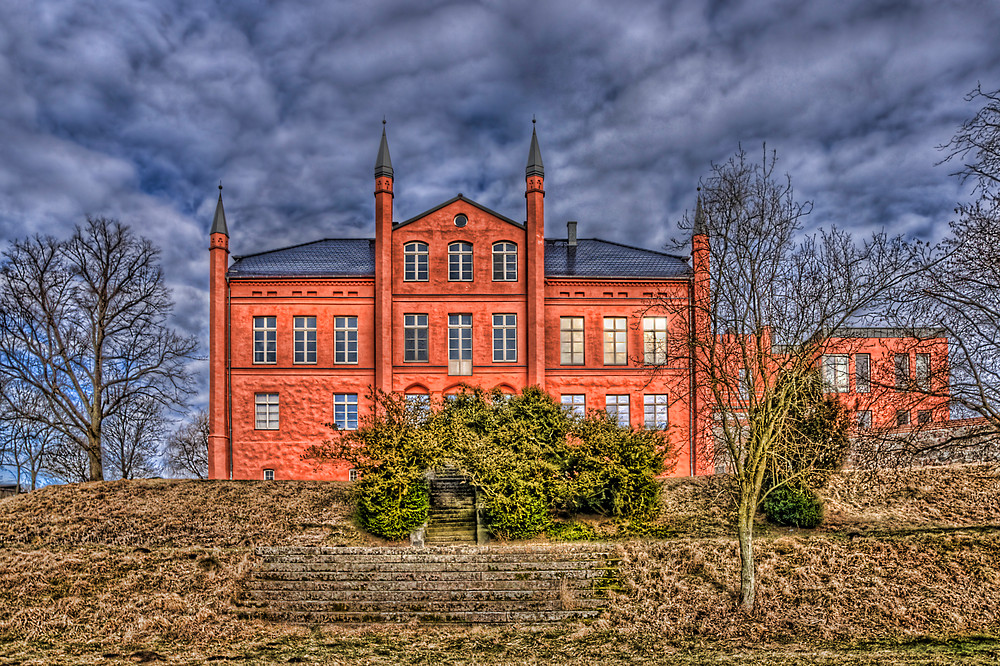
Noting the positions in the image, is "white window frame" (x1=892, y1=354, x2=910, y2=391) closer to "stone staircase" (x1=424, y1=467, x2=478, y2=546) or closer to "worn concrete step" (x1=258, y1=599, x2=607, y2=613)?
"worn concrete step" (x1=258, y1=599, x2=607, y2=613)

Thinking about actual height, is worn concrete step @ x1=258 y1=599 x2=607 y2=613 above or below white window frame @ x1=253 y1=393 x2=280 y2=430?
below

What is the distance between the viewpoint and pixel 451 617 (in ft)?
44.4

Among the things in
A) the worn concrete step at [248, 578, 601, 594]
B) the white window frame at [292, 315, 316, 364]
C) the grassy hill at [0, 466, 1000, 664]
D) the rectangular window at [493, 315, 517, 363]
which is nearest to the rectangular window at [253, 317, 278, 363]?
the white window frame at [292, 315, 316, 364]

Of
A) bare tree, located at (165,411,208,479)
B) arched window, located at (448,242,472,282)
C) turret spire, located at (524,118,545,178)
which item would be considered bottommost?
bare tree, located at (165,411,208,479)

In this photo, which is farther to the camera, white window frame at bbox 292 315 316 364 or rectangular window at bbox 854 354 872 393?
white window frame at bbox 292 315 316 364

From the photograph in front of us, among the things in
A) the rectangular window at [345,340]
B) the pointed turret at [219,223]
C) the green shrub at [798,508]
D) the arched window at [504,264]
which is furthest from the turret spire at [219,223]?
the green shrub at [798,508]

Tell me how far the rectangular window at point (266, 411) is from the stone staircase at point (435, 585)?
14959 millimetres

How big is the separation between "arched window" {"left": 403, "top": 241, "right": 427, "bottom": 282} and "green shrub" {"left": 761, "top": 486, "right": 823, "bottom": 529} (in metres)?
18.2

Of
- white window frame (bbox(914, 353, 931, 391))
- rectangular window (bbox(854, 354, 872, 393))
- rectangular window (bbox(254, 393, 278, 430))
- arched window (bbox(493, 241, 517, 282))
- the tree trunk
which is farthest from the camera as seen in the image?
arched window (bbox(493, 241, 517, 282))


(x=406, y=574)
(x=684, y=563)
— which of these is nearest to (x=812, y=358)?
(x=684, y=563)

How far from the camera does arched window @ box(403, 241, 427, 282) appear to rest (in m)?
30.8

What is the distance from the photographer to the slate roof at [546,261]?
103ft

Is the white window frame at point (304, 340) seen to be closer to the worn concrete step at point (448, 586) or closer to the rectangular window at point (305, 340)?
the rectangular window at point (305, 340)

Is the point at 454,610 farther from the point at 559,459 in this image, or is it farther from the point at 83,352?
the point at 83,352
